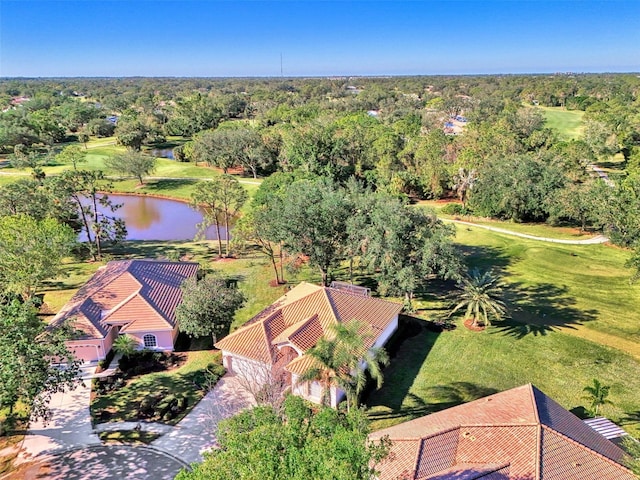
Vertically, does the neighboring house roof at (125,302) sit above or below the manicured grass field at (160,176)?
below

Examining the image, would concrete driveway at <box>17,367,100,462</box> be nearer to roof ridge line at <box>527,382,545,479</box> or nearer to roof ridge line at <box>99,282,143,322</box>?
roof ridge line at <box>99,282,143,322</box>

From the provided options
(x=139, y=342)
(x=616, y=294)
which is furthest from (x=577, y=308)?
(x=139, y=342)

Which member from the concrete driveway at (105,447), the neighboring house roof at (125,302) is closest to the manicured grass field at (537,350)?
the concrete driveway at (105,447)

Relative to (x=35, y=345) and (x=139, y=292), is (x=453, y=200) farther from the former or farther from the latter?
(x=35, y=345)

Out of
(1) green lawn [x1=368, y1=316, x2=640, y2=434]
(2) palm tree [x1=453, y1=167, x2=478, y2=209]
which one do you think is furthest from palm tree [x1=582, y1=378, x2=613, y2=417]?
(2) palm tree [x1=453, y1=167, x2=478, y2=209]

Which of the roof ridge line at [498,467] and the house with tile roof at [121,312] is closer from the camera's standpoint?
the roof ridge line at [498,467]

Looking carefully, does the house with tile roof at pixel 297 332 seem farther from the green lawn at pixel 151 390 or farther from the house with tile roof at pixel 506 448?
the house with tile roof at pixel 506 448

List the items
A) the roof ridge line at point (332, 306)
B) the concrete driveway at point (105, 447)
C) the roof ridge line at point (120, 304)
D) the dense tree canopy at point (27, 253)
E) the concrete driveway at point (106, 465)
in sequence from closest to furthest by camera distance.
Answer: the concrete driveway at point (106, 465) < the concrete driveway at point (105, 447) < the roof ridge line at point (332, 306) < the roof ridge line at point (120, 304) < the dense tree canopy at point (27, 253)
